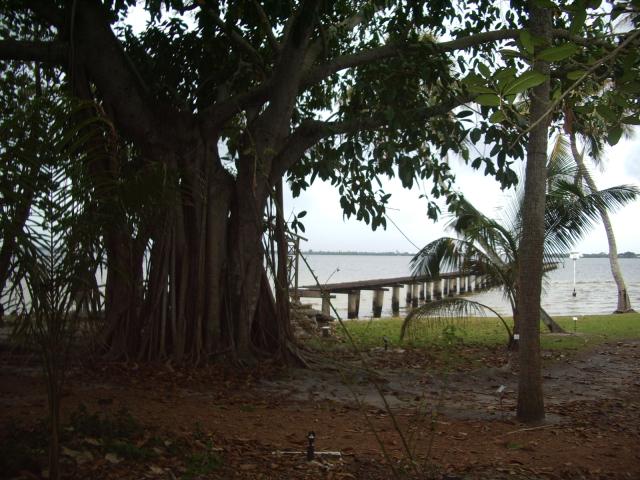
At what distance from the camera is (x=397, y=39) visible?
29.2ft

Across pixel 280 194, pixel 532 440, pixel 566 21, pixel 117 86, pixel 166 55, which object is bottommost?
pixel 532 440

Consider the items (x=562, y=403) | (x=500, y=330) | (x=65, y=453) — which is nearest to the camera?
(x=65, y=453)

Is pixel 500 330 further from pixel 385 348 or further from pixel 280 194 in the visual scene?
pixel 280 194

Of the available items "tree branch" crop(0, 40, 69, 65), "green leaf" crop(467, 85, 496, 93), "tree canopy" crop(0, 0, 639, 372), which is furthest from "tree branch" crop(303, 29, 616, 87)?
"green leaf" crop(467, 85, 496, 93)

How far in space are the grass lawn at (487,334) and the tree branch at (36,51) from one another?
16.5 feet

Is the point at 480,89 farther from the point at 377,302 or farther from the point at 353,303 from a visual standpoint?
the point at 377,302

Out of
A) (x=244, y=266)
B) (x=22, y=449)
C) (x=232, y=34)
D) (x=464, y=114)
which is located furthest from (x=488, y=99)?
(x=244, y=266)

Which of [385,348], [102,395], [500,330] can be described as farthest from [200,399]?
[500,330]

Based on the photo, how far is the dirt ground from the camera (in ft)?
14.5

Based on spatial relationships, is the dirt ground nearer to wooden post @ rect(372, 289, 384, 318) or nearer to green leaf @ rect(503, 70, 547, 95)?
green leaf @ rect(503, 70, 547, 95)

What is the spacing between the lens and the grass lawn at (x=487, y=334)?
11.3 meters

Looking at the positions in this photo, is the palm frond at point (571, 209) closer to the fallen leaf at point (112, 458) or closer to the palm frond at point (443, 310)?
the palm frond at point (443, 310)

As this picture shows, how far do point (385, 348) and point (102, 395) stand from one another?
208 inches

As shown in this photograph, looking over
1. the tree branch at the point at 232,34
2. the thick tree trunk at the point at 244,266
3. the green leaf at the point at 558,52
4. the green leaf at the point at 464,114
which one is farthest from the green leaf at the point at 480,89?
the thick tree trunk at the point at 244,266
